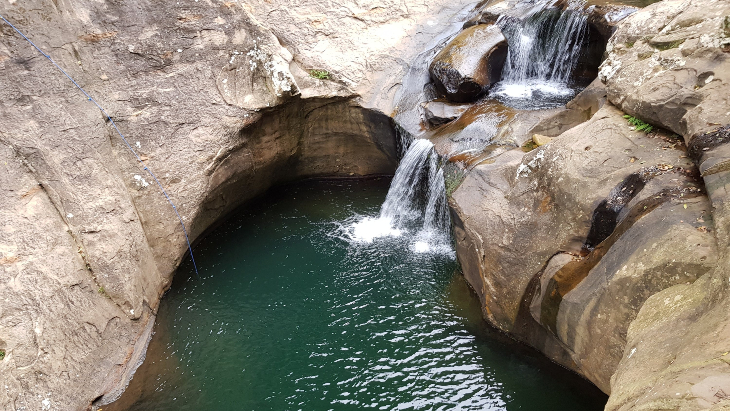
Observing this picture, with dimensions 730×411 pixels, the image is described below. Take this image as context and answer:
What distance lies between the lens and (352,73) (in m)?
9.44

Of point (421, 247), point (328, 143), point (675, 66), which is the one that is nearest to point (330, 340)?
point (421, 247)

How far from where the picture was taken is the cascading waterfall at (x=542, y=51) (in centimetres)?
870

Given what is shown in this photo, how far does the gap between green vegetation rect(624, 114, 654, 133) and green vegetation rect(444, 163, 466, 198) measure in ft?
7.20

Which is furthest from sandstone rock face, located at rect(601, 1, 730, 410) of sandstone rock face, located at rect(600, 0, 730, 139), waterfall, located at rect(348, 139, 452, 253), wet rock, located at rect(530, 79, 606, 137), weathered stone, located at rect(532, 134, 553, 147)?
waterfall, located at rect(348, 139, 452, 253)

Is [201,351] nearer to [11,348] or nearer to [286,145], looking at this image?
[11,348]

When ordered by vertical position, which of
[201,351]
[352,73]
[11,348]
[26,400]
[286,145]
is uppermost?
[352,73]

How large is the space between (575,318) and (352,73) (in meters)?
6.35

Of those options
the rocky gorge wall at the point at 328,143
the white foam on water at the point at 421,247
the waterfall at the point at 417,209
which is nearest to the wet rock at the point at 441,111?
the rocky gorge wall at the point at 328,143

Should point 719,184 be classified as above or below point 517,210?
above

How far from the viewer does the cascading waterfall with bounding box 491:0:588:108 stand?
8.70 metres

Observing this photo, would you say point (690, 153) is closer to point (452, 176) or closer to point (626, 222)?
point (626, 222)

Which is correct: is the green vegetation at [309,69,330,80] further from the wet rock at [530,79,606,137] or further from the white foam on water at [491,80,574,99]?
the wet rock at [530,79,606,137]

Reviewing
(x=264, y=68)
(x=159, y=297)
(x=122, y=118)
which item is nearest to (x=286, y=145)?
(x=264, y=68)

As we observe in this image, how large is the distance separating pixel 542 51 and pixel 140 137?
751cm
